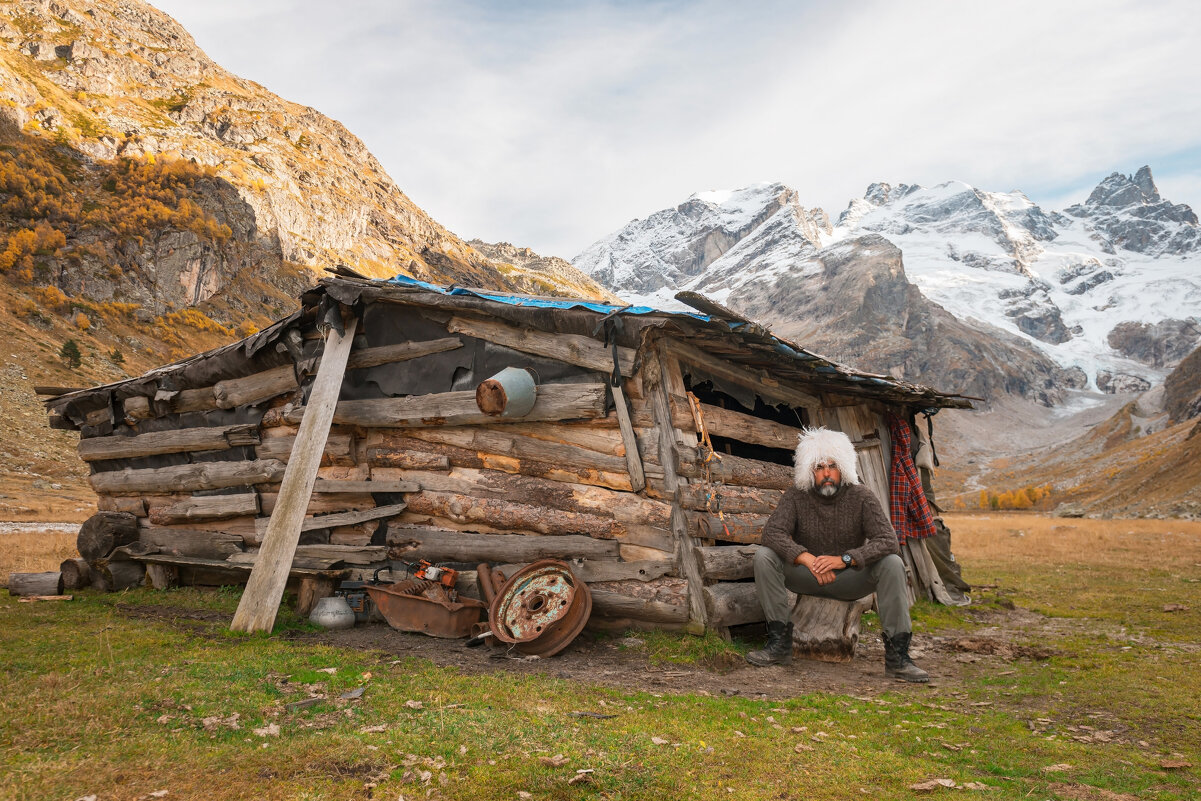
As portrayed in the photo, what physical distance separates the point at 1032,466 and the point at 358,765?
102m

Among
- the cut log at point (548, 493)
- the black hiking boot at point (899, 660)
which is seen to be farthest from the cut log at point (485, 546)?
the black hiking boot at point (899, 660)

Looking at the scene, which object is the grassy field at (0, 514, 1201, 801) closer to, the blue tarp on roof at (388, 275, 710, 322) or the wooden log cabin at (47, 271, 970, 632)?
the wooden log cabin at (47, 271, 970, 632)

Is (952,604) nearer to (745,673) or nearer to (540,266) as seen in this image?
(745,673)

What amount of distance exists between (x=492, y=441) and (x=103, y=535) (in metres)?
6.51

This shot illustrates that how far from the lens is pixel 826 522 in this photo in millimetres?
6598

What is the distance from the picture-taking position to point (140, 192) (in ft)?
229

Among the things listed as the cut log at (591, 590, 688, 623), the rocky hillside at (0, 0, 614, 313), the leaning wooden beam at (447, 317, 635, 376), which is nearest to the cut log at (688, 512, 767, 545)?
the cut log at (591, 590, 688, 623)

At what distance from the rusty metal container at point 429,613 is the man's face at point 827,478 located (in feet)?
12.1

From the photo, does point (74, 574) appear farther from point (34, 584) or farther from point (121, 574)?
point (121, 574)

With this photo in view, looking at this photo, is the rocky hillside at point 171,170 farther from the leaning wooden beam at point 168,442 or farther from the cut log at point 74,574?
the cut log at point 74,574

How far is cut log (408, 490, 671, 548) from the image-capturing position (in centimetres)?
686

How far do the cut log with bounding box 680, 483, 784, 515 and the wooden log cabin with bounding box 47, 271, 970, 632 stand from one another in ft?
0.09

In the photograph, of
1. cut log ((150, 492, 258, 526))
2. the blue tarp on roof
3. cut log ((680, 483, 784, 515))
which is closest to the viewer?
the blue tarp on roof

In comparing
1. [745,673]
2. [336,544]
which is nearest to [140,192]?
[336,544]
